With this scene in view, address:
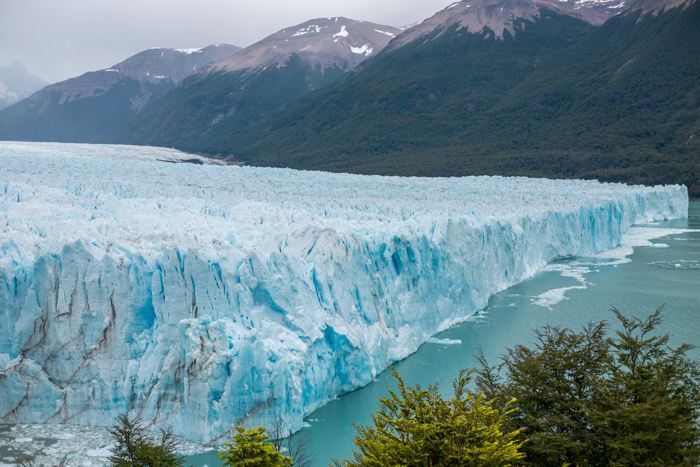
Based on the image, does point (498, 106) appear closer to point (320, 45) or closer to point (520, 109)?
point (520, 109)

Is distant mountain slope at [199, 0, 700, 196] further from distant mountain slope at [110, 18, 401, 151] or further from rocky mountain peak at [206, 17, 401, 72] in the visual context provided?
rocky mountain peak at [206, 17, 401, 72]

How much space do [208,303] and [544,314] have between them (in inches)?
335

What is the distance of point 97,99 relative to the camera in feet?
370

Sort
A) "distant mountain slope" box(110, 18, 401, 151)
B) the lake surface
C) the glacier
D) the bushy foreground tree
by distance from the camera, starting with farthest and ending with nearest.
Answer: "distant mountain slope" box(110, 18, 401, 151), the lake surface, the glacier, the bushy foreground tree

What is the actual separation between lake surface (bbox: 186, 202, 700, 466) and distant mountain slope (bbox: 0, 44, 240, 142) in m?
94.8

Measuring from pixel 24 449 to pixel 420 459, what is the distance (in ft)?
17.2

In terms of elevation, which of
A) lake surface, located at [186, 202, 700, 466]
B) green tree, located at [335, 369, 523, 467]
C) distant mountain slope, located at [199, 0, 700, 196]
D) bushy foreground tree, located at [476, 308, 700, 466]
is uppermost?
distant mountain slope, located at [199, 0, 700, 196]

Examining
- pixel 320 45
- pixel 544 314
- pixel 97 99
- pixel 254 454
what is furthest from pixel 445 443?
pixel 97 99

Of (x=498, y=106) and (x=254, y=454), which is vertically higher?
(x=498, y=106)

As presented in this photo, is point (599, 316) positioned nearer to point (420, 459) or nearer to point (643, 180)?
point (420, 459)

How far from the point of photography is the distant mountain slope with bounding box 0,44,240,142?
10269 cm

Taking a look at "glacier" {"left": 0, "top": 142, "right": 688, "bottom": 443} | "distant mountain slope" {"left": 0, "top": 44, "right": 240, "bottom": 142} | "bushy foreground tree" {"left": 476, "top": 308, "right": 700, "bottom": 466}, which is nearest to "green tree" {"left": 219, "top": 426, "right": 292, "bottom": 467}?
"bushy foreground tree" {"left": 476, "top": 308, "right": 700, "bottom": 466}

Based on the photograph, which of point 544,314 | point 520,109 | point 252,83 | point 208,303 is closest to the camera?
point 208,303

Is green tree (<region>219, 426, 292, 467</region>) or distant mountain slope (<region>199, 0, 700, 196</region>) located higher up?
distant mountain slope (<region>199, 0, 700, 196</region>)
